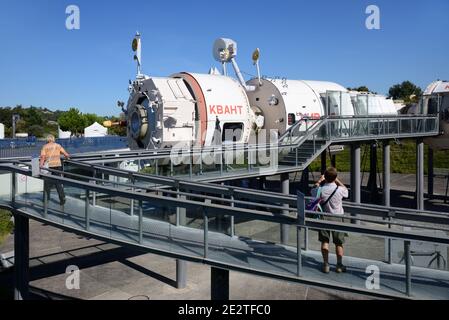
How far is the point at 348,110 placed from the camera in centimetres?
2045

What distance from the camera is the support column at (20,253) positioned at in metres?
9.81

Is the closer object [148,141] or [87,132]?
[148,141]

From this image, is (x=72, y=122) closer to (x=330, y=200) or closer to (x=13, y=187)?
(x=13, y=187)

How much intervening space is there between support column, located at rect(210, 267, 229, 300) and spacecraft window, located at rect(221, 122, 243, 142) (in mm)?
9241

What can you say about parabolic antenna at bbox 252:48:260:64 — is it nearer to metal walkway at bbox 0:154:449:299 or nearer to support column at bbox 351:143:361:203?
support column at bbox 351:143:361:203

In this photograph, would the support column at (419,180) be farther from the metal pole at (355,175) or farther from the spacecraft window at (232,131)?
the spacecraft window at (232,131)

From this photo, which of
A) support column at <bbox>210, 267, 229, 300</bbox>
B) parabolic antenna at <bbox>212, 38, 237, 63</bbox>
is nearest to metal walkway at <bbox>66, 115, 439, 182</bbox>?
parabolic antenna at <bbox>212, 38, 237, 63</bbox>

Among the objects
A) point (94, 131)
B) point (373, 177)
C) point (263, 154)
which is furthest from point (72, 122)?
point (263, 154)

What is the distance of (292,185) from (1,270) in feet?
66.5

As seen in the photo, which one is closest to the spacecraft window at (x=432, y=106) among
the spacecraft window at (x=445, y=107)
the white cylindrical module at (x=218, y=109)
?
the spacecraft window at (x=445, y=107)

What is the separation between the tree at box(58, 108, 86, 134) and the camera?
7862 cm
